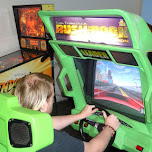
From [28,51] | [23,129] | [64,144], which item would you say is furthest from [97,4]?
[23,129]

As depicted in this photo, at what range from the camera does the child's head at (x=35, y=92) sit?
1.22m

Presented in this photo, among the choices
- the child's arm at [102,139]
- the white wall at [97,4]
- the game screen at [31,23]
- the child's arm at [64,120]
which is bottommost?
the child's arm at [64,120]

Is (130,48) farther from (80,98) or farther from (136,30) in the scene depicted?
(80,98)

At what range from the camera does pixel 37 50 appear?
296cm

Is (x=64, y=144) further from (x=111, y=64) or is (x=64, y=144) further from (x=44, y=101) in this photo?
(x=111, y=64)

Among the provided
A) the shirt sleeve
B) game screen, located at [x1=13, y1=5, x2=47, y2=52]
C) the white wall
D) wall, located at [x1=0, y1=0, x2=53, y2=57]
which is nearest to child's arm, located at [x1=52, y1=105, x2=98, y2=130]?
the shirt sleeve

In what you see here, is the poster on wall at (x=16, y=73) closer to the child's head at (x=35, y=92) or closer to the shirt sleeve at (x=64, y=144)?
the child's head at (x=35, y=92)

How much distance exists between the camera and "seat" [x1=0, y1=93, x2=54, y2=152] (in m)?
0.87

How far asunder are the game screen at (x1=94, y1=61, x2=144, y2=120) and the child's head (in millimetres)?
864

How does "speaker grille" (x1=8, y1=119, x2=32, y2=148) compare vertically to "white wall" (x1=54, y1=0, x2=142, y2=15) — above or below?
below

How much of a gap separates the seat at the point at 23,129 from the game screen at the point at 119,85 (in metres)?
1.16

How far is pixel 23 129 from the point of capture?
0.89 metres

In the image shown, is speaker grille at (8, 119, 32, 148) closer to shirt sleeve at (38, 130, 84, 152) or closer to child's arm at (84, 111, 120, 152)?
shirt sleeve at (38, 130, 84, 152)

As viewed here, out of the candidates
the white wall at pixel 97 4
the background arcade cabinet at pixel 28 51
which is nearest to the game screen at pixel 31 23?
the background arcade cabinet at pixel 28 51
